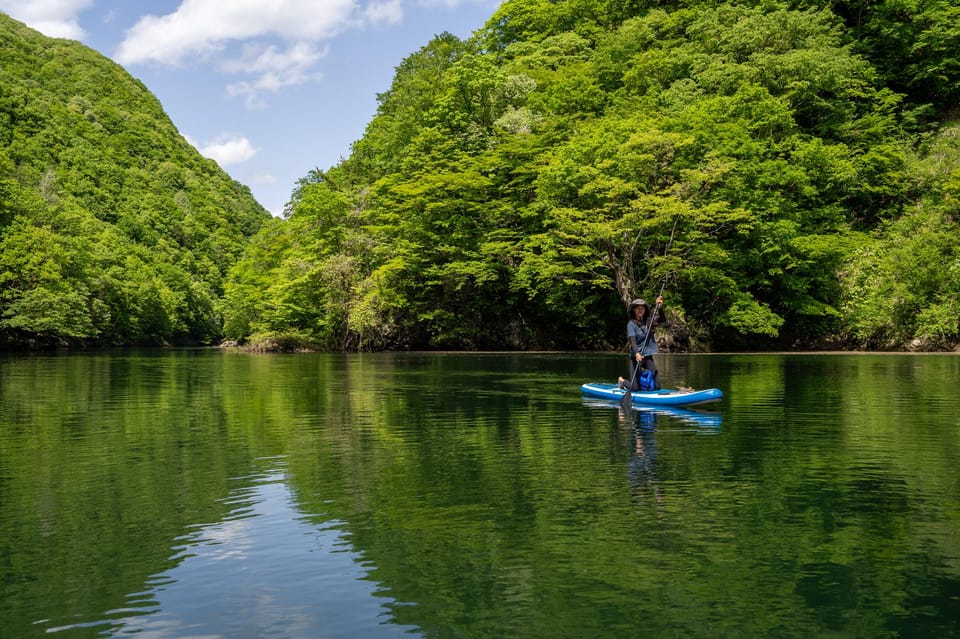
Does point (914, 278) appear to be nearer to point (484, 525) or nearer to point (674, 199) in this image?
point (674, 199)

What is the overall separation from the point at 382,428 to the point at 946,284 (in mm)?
38772

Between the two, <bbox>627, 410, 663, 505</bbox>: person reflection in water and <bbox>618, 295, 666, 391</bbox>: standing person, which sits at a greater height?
<bbox>618, 295, 666, 391</bbox>: standing person

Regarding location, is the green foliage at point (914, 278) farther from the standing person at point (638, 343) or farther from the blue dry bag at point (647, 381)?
the standing person at point (638, 343)

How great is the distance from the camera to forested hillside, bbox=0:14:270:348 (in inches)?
2566

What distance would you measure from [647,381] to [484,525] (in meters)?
11.9

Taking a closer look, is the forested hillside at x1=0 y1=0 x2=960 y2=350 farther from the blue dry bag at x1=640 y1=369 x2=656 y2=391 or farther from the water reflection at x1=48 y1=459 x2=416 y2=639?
the water reflection at x1=48 y1=459 x2=416 y2=639

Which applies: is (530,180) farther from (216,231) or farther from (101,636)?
(216,231)

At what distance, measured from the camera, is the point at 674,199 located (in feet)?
146

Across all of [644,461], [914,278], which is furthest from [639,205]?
[644,461]

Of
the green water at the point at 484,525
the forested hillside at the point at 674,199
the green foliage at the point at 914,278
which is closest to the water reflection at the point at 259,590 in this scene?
the green water at the point at 484,525

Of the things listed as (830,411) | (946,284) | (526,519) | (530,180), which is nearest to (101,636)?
(526,519)

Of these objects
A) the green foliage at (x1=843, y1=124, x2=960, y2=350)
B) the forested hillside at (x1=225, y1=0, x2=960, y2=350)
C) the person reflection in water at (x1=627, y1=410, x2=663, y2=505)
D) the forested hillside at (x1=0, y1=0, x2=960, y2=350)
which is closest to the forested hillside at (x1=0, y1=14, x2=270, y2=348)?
the forested hillside at (x1=0, y1=0, x2=960, y2=350)

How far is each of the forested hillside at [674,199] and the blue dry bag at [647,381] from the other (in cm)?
2667

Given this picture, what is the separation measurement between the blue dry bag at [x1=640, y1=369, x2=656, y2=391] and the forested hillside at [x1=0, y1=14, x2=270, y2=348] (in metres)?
56.5
